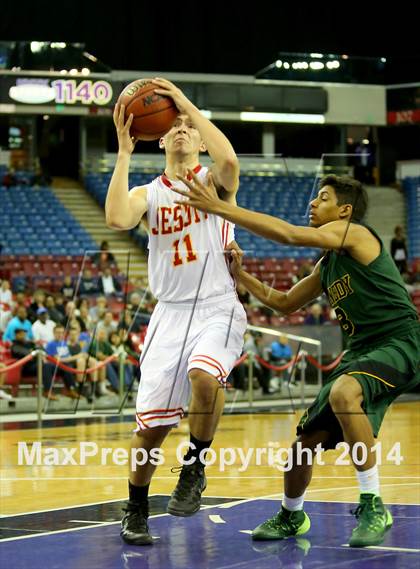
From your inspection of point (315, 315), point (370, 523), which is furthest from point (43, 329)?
point (370, 523)

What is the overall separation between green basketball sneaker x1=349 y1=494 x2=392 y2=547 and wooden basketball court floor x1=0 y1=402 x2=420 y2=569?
2.0 inches

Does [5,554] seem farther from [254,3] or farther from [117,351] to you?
[254,3]

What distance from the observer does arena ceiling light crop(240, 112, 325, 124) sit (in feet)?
82.2

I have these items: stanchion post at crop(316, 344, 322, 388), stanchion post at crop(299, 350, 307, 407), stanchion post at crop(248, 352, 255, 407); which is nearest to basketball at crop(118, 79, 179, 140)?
stanchion post at crop(299, 350, 307, 407)

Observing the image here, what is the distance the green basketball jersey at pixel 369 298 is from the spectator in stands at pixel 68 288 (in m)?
9.35

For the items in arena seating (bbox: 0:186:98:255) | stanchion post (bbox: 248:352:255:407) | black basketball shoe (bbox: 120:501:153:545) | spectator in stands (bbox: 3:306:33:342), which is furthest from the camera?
arena seating (bbox: 0:186:98:255)

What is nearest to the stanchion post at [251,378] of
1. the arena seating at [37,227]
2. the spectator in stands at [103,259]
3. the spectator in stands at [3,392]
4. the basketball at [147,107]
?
the spectator in stands at [103,259]

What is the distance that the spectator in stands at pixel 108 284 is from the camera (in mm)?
13352

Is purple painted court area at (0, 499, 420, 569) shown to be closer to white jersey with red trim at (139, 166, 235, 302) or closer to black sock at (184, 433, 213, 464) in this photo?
black sock at (184, 433, 213, 464)

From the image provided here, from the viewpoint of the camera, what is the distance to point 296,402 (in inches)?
548

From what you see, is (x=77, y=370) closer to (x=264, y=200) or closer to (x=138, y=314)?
(x=138, y=314)

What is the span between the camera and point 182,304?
5.66 meters

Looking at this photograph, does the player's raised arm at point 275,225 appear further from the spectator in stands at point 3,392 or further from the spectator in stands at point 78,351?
the spectator in stands at point 3,392

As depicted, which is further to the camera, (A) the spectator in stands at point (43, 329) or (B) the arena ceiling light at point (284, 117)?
(B) the arena ceiling light at point (284, 117)
